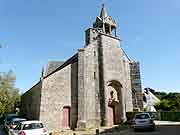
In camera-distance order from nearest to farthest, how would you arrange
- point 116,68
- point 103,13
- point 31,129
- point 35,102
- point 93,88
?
1. point 31,129
2. point 35,102
3. point 93,88
4. point 116,68
5. point 103,13

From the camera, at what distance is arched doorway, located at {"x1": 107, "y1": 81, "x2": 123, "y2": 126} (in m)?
28.7

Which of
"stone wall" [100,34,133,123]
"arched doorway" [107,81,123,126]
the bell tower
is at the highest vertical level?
the bell tower

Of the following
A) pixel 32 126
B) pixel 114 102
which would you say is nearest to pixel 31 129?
pixel 32 126

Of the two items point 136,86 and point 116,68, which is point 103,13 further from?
point 136,86

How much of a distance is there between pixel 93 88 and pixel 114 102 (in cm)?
376

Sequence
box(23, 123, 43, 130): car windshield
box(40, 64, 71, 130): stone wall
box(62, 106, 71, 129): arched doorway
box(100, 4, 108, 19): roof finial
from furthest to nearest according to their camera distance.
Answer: box(100, 4, 108, 19): roof finial < box(62, 106, 71, 129): arched doorway < box(40, 64, 71, 130): stone wall < box(23, 123, 43, 130): car windshield

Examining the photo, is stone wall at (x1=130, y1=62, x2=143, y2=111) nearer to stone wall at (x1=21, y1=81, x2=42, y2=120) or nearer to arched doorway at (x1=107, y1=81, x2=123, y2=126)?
arched doorway at (x1=107, y1=81, x2=123, y2=126)

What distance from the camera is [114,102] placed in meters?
29.1

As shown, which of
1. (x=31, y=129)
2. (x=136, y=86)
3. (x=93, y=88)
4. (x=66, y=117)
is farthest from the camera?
(x=136, y=86)

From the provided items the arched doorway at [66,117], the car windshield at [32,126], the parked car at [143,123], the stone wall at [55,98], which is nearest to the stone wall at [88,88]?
the arched doorway at [66,117]

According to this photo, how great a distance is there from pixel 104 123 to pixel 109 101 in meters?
3.09

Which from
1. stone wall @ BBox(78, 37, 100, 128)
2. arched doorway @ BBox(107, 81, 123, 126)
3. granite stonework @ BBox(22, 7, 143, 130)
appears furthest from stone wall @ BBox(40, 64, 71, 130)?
arched doorway @ BBox(107, 81, 123, 126)

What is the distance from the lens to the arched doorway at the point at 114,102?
28.7 metres

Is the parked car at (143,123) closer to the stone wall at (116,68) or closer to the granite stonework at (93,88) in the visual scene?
the granite stonework at (93,88)
